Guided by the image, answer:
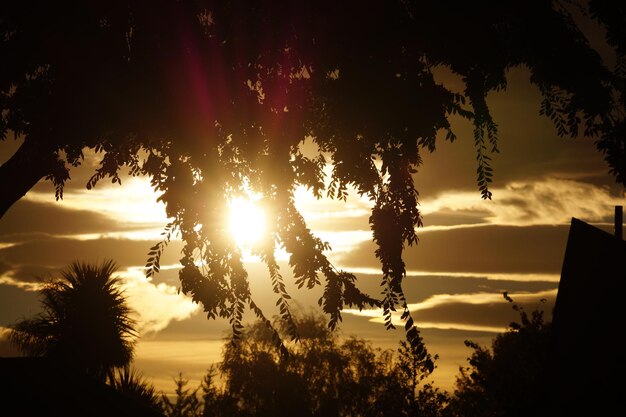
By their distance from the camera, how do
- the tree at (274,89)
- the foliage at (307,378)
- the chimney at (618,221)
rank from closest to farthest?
the tree at (274,89) → the chimney at (618,221) → the foliage at (307,378)

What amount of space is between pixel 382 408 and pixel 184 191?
35.8 metres

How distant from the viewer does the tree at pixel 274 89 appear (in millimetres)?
5547

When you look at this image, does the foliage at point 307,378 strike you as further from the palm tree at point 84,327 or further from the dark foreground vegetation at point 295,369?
the palm tree at point 84,327

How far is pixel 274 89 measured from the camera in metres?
6.89

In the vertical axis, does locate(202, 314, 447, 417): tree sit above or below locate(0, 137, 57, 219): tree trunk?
below

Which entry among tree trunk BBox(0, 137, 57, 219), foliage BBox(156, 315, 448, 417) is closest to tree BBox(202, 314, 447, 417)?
foliage BBox(156, 315, 448, 417)

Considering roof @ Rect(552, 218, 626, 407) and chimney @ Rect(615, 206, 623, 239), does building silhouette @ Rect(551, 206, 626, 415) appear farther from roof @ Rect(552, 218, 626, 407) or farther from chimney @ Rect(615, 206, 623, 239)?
chimney @ Rect(615, 206, 623, 239)

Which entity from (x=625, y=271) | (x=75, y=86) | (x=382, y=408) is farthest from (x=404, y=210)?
(x=382, y=408)

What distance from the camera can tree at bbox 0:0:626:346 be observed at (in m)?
5.55

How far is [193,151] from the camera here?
6094 millimetres

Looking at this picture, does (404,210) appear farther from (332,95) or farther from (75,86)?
(75,86)

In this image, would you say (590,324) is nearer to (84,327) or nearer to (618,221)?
(618,221)

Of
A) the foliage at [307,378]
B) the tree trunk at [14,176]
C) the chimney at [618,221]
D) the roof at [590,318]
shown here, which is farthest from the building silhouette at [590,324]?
the foliage at [307,378]

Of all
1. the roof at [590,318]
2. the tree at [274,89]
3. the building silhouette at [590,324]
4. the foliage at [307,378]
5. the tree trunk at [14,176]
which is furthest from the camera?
the foliage at [307,378]
